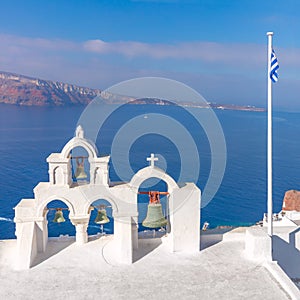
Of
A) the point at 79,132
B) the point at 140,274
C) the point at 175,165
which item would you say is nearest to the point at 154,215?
the point at 140,274

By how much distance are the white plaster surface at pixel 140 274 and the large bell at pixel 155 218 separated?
2.36 ft

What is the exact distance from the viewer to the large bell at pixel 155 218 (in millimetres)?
13430

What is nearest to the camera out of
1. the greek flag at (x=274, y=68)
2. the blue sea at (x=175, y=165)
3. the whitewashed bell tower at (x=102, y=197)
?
the whitewashed bell tower at (x=102, y=197)

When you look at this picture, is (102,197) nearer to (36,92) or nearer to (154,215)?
(154,215)

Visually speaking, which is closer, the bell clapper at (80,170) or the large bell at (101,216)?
the bell clapper at (80,170)

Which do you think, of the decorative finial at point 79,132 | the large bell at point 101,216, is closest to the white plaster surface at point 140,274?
the large bell at point 101,216

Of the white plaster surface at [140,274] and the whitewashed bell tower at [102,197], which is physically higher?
the whitewashed bell tower at [102,197]

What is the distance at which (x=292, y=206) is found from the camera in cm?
3541

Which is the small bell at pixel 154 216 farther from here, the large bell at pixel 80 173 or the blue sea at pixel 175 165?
the blue sea at pixel 175 165

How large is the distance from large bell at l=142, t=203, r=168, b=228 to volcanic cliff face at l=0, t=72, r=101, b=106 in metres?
126

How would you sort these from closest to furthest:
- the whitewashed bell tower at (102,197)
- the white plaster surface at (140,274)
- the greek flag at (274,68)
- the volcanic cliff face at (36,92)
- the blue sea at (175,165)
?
the white plaster surface at (140,274), the whitewashed bell tower at (102,197), the greek flag at (274,68), the blue sea at (175,165), the volcanic cliff face at (36,92)

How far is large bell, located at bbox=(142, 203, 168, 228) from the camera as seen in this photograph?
44.1 feet

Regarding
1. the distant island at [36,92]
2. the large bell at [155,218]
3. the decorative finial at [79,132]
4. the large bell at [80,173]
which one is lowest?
the large bell at [155,218]

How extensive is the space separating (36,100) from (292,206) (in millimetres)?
123317
